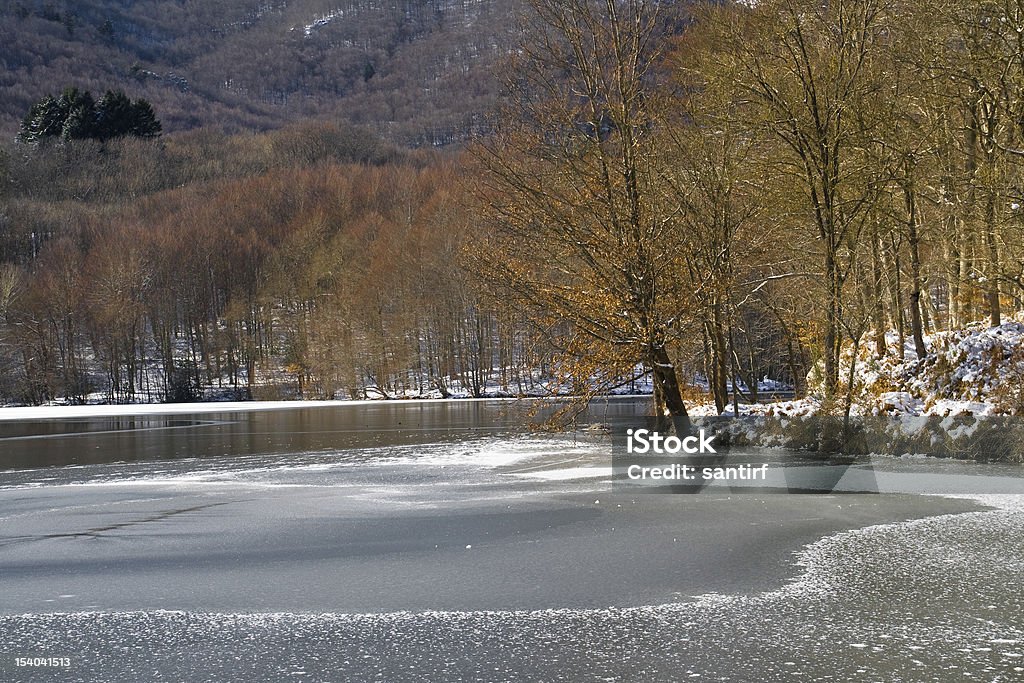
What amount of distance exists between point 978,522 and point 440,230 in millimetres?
46113

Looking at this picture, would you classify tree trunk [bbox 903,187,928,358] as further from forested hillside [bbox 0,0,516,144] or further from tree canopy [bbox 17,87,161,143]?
forested hillside [bbox 0,0,516,144]

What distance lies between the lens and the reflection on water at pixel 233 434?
16547 millimetres

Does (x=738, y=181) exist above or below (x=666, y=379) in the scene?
above

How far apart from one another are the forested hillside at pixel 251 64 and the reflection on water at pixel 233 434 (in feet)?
314

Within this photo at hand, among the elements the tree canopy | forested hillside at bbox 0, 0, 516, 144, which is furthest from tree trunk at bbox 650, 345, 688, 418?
forested hillside at bbox 0, 0, 516, 144

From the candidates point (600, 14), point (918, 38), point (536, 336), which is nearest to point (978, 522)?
point (536, 336)

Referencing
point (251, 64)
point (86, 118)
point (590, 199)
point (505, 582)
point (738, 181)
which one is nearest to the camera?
point (505, 582)

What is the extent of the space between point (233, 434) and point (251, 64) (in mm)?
177637

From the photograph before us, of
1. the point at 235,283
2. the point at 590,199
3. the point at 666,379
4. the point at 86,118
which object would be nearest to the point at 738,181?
the point at 590,199

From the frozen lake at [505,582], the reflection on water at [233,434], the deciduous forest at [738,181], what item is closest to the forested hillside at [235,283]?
the reflection on water at [233,434]

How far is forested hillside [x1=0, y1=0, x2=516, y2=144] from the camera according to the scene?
13812cm

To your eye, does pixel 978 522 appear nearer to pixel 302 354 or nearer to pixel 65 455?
pixel 65 455

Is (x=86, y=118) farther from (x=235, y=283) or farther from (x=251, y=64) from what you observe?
(x=251, y=64)

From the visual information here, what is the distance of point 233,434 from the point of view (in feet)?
72.2
